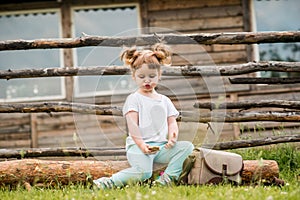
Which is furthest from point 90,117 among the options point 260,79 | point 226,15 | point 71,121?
point 260,79

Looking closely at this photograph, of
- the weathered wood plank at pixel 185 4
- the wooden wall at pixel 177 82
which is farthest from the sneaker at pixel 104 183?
the weathered wood plank at pixel 185 4

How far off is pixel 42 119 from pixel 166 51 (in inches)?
216

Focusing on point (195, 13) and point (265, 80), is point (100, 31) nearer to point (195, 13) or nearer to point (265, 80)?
point (195, 13)

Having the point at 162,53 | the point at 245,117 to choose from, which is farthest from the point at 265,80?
the point at 162,53

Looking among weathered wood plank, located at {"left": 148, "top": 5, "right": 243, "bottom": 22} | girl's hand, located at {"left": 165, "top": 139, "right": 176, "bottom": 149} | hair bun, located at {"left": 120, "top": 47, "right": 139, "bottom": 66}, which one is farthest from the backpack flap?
weathered wood plank, located at {"left": 148, "top": 5, "right": 243, "bottom": 22}

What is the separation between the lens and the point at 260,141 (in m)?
4.93

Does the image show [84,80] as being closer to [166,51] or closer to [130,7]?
[130,7]

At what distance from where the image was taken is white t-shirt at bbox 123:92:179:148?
3.91m

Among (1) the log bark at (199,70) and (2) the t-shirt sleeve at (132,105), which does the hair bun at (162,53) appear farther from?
(1) the log bark at (199,70)

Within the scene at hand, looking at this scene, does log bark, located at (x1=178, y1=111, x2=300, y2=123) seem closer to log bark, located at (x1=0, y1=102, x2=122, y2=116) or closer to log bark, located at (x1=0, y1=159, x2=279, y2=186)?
log bark, located at (x1=0, y1=102, x2=122, y2=116)

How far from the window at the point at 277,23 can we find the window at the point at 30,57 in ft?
12.1

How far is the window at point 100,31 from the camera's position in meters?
9.27

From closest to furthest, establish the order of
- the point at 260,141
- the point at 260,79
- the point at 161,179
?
1. the point at 161,179
2. the point at 260,141
3. the point at 260,79

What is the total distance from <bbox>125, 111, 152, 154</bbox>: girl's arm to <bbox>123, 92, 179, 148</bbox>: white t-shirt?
0.10 feet
